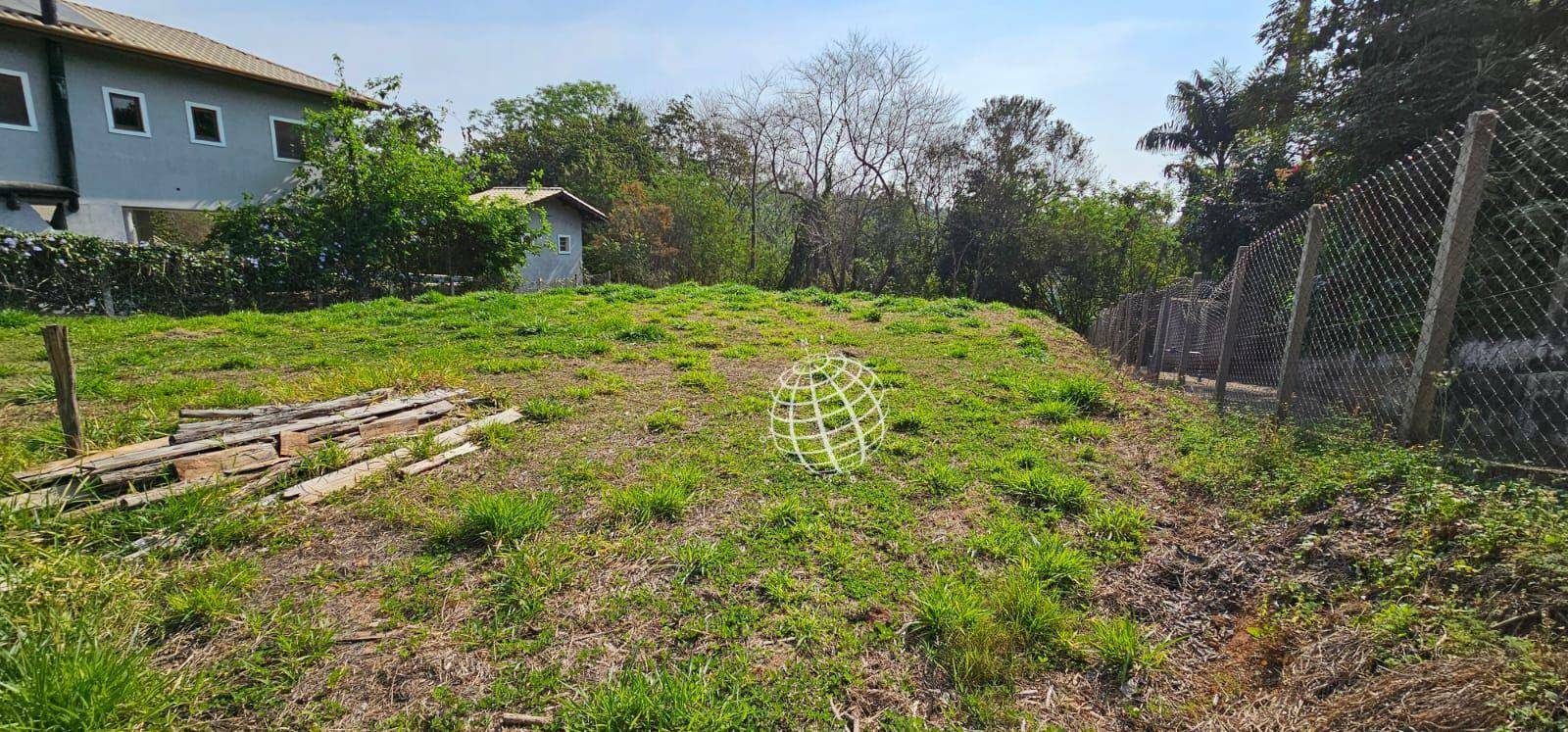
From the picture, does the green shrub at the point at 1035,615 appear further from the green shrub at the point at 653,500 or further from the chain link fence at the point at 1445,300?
the chain link fence at the point at 1445,300

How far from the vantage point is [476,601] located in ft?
7.36

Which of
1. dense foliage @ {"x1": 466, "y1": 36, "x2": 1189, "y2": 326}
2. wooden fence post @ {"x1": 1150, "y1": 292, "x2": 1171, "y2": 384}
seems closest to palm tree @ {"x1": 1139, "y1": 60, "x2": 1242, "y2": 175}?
dense foliage @ {"x1": 466, "y1": 36, "x2": 1189, "y2": 326}

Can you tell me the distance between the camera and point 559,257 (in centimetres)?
2023

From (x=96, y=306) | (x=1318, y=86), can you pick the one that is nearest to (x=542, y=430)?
(x=96, y=306)

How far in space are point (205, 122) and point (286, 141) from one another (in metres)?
1.46

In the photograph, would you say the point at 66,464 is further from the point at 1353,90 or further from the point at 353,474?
the point at 1353,90

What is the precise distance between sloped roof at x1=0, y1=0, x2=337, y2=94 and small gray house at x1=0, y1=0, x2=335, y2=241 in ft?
0.14

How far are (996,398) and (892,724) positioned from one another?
382 cm

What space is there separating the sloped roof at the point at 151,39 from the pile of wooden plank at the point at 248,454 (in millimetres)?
14600

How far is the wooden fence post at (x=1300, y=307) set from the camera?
12.8 ft

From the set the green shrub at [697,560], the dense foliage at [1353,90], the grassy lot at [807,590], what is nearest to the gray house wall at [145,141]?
the grassy lot at [807,590]

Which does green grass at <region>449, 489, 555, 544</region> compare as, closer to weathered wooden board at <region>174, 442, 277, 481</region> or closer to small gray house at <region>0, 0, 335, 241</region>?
weathered wooden board at <region>174, 442, 277, 481</region>

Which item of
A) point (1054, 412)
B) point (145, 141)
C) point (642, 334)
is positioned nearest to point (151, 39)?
point (145, 141)

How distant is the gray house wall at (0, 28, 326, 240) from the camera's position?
1144 cm
